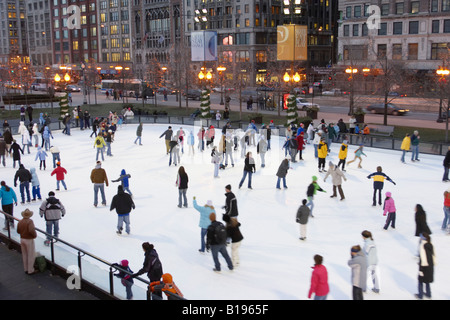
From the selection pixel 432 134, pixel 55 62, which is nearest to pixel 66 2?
pixel 55 62

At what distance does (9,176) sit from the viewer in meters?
20.9

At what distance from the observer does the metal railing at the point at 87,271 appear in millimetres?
9203

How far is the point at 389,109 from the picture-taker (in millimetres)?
43938

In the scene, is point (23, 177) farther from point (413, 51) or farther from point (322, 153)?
point (413, 51)

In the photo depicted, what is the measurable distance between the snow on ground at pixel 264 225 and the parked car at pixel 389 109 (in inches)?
826

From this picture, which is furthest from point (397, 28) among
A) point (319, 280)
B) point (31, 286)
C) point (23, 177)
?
point (31, 286)

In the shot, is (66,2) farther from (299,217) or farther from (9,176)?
(299,217)

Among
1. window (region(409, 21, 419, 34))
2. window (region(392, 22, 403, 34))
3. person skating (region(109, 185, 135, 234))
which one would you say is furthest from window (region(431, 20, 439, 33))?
person skating (region(109, 185, 135, 234))

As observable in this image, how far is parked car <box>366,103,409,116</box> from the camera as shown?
43.6 m

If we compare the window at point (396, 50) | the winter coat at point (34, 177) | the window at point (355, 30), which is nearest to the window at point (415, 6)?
the window at point (396, 50)

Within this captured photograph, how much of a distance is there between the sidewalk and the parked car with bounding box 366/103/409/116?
3896cm

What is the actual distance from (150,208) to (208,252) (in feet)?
14.7

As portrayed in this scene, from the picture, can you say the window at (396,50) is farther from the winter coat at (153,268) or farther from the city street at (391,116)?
the winter coat at (153,268)
